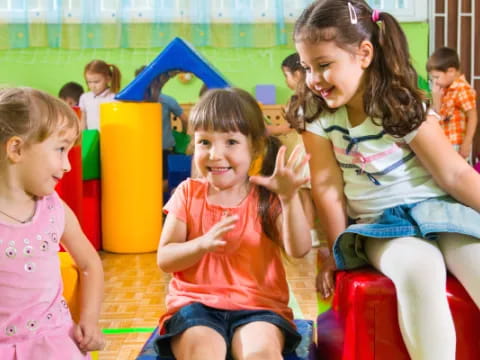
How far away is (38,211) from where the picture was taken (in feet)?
3.87

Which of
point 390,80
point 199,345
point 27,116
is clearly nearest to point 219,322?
point 199,345

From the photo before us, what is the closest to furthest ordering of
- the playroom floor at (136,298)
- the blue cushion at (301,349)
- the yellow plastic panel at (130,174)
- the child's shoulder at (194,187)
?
1. the blue cushion at (301,349)
2. the child's shoulder at (194,187)
3. the playroom floor at (136,298)
4. the yellow plastic panel at (130,174)

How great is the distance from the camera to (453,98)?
13.5 feet

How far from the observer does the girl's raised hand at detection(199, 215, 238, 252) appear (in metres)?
1.25

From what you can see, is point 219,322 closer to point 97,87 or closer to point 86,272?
point 86,272

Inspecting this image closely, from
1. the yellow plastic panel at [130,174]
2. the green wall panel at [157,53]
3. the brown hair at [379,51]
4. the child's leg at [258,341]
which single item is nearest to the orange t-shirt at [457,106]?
the green wall panel at [157,53]

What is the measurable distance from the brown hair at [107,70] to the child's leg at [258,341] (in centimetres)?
315

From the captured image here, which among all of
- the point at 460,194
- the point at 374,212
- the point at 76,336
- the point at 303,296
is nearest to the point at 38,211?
the point at 76,336

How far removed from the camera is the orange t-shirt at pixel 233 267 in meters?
1.35

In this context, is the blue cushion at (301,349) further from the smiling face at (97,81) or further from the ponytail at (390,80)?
the smiling face at (97,81)

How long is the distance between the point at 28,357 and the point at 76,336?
121 millimetres

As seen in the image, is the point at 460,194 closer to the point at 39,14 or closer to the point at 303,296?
the point at 303,296

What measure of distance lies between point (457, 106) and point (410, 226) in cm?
306

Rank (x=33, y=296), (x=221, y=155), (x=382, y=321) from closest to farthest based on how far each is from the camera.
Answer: (x=33, y=296) → (x=382, y=321) → (x=221, y=155)
